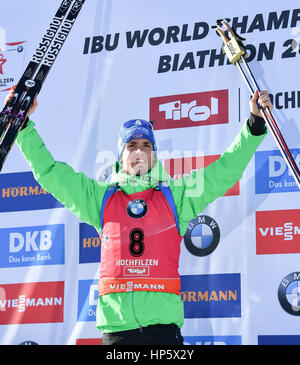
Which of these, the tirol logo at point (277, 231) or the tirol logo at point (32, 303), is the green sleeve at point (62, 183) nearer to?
the tirol logo at point (277, 231)

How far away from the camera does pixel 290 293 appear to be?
11.6 feet

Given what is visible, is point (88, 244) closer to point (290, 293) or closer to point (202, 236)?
point (202, 236)

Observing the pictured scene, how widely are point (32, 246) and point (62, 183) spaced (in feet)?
3.59

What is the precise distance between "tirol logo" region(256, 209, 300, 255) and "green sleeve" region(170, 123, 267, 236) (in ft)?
Result: 2.14

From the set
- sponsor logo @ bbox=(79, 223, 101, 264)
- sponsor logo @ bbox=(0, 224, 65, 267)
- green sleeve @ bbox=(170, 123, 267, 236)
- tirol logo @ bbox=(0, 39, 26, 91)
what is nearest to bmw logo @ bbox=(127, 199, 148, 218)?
green sleeve @ bbox=(170, 123, 267, 236)

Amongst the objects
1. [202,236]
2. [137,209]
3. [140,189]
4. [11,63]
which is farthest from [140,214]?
[11,63]

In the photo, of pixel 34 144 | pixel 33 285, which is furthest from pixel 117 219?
pixel 33 285

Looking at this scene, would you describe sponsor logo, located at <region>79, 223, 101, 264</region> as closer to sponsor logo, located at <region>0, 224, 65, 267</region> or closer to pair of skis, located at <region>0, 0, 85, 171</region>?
sponsor logo, located at <region>0, 224, 65, 267</region>

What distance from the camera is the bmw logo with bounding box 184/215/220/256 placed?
3746 mm

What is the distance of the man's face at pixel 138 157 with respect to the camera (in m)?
3.15

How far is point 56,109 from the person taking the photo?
4234 mm

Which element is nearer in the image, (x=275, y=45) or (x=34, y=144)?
(x=34, y=144)
